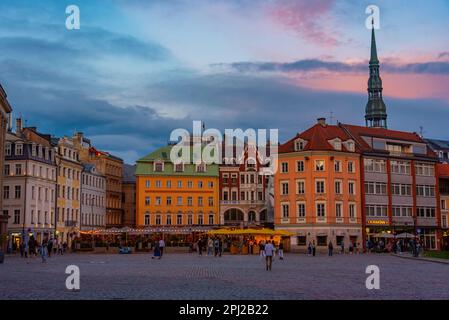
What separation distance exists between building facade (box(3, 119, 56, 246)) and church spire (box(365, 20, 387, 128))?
60.5 meters

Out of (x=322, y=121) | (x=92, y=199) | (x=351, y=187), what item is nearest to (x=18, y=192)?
(x=92, y=199)

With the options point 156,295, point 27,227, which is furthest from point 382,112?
point 156,295

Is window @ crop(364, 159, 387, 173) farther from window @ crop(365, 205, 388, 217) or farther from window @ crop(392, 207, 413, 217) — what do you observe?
window @ crop(392, 207, 413, 217)

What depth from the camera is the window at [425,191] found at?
9162 centimetres

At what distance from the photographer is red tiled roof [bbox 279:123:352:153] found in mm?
83875

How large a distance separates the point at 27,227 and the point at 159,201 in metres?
26.3

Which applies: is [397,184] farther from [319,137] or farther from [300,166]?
[300,166]

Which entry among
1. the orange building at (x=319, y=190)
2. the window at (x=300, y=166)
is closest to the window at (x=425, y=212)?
the orange building at (x=319, y=190)

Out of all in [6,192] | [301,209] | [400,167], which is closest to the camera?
[301,209]

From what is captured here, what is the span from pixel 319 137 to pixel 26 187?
37130 millimetres

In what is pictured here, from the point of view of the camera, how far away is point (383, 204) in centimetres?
8750

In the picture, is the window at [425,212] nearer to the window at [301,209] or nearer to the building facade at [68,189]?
the window at [301,209]

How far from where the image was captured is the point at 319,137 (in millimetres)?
84938

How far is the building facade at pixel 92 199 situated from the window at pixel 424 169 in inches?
1900
